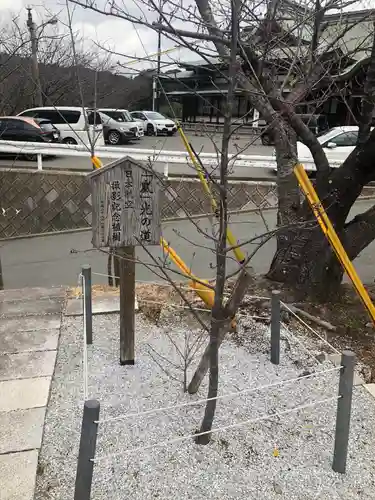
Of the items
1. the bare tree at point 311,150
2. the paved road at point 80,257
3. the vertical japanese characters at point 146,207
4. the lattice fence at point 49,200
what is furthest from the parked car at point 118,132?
the vertical japanese characters at point 146,207

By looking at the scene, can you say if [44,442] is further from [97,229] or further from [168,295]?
[168,295]

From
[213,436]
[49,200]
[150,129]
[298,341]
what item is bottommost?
[213,436]

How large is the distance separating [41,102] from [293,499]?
868 inches

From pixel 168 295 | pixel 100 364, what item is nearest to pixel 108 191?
pixel 100 364

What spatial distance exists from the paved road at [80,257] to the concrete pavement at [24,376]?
9.44ft

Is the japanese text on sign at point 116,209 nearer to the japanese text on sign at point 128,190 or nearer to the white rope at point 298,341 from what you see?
the japanese text on sign at point 128,190

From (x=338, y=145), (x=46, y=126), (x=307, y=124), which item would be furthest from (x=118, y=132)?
(x=307, y=124)

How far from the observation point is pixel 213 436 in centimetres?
316

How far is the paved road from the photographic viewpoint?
8.50 meters

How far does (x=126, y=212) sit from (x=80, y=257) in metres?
5.91

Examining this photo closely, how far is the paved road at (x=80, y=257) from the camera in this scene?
27.9 feet

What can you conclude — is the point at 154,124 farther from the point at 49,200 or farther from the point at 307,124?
the point at 307,124

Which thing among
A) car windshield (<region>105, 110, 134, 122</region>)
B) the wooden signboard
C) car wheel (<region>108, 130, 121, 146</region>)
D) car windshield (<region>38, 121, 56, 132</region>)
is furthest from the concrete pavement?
car windshield (<region>105, 110, 134, 122</region>)

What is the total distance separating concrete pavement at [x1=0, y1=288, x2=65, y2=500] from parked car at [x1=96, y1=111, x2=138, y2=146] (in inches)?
682
